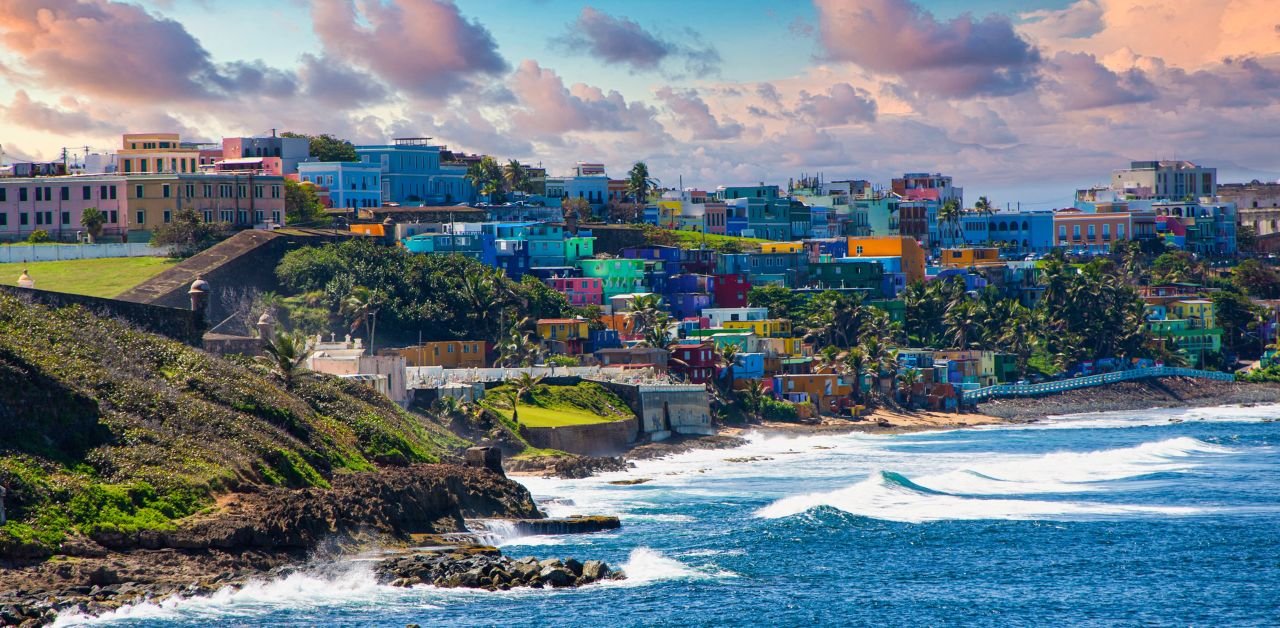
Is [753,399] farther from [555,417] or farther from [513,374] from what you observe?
[555,417]

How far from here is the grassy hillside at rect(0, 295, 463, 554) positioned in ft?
149

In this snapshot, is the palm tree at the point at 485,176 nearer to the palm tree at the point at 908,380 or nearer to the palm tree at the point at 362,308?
the palm tree at the point at 908,380

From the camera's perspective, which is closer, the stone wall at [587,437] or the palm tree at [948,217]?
the stone wall at [587,437]

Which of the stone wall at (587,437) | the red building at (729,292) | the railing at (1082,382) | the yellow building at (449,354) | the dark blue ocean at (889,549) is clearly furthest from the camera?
the red building at (729,292)

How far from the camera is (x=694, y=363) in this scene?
11119 centimetres

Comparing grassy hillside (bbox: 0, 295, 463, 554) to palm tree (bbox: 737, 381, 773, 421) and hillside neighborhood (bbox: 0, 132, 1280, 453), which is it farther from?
palm tree (bbox: 737, 381, 773, 421)

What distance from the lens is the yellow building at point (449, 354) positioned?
4075 inches

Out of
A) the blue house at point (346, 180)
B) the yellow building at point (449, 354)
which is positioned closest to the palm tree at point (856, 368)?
the yellow building at point (449, 354)

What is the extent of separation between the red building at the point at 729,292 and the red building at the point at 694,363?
26784 millimetres

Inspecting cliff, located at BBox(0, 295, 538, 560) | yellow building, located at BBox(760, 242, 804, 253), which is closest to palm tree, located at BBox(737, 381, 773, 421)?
yellow building, located at BBox(760, 242, 804, 253)

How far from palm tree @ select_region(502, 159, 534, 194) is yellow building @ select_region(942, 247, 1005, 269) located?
38315 mm

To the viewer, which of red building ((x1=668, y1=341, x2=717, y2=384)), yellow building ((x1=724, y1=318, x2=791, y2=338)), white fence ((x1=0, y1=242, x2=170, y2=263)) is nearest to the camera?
red building ((x1=668, y1=341, x2=717, y2=384))

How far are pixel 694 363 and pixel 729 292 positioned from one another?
29.3 meters

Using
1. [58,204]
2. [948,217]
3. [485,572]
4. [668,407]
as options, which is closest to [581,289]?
[668,407]
